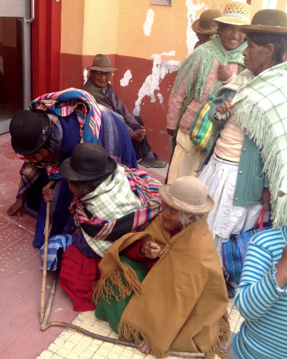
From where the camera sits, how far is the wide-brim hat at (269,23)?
2.48 meters

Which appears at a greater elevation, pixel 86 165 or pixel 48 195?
pixel 86 165

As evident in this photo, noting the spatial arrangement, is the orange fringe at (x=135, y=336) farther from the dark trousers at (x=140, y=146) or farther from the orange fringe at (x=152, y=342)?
the dark trousers at (x=140, y=146)

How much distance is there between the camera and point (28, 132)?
2789mm

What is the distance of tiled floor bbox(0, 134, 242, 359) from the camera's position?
2391 millimetres

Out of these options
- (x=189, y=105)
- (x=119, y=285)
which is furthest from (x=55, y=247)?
(x=189, y=105)

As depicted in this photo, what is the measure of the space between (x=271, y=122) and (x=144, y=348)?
159 centimetres

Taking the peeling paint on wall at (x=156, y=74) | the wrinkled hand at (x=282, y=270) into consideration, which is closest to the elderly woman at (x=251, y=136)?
the wrinkled hand at (x=282, y=270)

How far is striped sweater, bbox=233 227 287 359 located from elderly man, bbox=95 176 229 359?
64 centimetres

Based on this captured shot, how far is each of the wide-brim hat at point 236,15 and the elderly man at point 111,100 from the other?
1674mm

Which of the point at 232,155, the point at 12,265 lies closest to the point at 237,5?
the point at 232,155

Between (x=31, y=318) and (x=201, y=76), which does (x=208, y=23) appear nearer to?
(x=201, y=76)

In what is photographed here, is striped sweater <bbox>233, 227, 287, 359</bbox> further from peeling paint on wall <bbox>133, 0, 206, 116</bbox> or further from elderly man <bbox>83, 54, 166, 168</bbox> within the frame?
peeling paint on wall <bbox>133, 0, 206, 116</bbox>

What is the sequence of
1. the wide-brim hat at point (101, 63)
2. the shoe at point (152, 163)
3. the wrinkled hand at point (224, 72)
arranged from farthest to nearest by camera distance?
the shoe at point (152, 163)
the wide-brim hat at point (101, 63)
the wrinkled hand at point (224, 72)

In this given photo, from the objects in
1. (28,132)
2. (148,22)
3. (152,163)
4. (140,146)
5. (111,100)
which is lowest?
(152,163)
